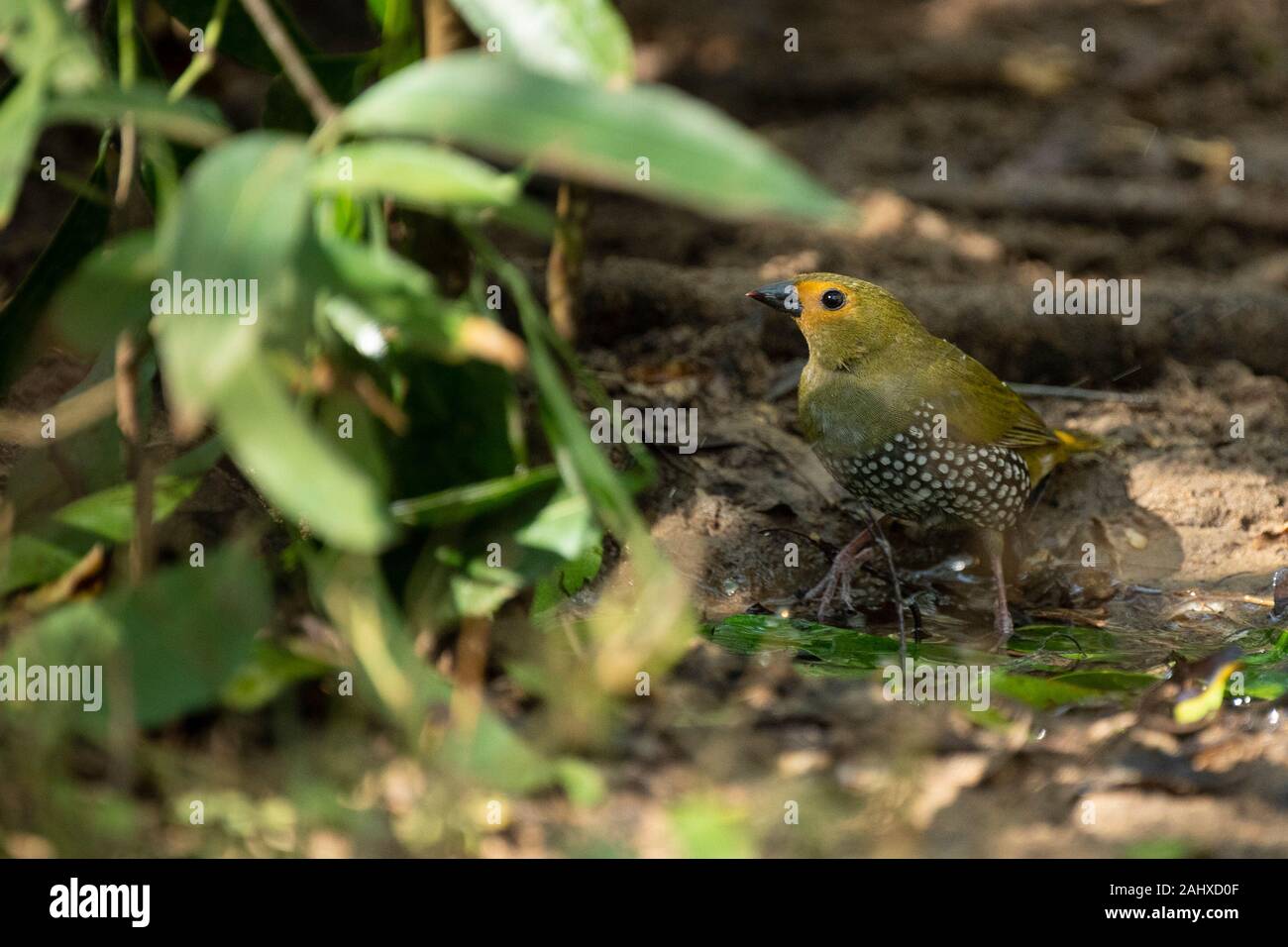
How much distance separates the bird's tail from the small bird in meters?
0.06

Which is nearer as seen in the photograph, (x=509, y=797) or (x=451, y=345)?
(x=451, y=345)

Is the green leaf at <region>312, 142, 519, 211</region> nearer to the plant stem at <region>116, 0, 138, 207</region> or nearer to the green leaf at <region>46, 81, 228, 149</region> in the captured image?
the green leaf at <region>46, 81, 228, 149</region>

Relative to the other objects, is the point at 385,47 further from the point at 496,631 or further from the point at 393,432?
the point at 496,631

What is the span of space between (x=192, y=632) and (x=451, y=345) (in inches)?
26.9

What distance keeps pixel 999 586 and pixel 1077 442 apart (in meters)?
0.72

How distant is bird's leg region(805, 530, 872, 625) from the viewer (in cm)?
450

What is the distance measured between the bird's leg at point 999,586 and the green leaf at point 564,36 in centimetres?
243

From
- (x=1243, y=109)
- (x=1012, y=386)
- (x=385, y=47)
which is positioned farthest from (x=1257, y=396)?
(x=385, y=47)

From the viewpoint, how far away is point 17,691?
104 inches

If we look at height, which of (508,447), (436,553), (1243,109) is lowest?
(436,553)

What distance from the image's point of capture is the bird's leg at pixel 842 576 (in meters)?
4.50

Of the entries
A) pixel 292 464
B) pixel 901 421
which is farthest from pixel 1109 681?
pixel 292 464

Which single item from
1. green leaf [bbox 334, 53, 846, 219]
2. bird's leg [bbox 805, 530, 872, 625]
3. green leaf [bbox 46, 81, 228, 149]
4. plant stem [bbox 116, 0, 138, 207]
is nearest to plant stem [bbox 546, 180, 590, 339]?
bird's leg [bbox 805, 530, 872, 625]

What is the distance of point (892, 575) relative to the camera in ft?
14.1
